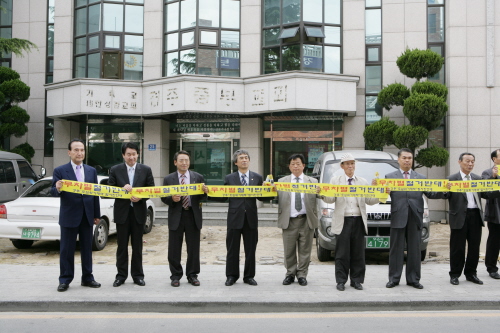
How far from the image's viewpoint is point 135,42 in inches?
636

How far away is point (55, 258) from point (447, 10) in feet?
45.8

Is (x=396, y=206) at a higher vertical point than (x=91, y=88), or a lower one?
lower

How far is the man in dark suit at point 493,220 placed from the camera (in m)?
6.57

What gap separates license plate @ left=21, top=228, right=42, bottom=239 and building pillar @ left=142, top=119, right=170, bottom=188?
23.5ft

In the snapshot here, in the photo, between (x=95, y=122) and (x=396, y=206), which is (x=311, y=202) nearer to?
(x=396, y=206)

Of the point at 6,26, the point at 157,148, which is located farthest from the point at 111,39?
the point at 6,26

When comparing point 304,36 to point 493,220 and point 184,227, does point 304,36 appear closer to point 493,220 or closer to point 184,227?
point 493,220

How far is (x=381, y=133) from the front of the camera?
43.7 feet

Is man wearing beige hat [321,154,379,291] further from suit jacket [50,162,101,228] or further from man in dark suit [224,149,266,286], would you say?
suit jacket [50,162,101,228]

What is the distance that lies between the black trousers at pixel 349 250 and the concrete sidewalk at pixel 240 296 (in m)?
0.21

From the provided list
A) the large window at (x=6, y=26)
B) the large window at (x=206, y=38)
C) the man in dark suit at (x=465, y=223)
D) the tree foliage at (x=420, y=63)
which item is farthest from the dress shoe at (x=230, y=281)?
the large window at (x=6, y=26)

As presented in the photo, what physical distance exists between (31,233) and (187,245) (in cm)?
419

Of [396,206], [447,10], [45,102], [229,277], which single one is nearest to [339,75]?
[447,10]

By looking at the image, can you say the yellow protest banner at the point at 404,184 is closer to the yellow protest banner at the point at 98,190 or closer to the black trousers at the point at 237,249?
the black trousers at the point at 237,249
